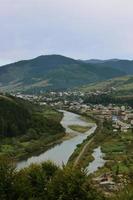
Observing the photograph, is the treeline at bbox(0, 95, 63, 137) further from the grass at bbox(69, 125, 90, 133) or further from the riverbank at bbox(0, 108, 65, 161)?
the grass at bbox(69, 125, 90, 133)

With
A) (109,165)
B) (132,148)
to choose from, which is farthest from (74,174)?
(132,148)

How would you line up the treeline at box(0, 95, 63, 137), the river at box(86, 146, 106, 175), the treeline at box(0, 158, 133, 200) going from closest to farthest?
the treeline at box(0, 158, 133, 200), the river at box(86, 146, 106, 175), the treeline at box(0, 95, 63, 137)

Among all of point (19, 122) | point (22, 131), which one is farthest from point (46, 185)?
point (19, 122)

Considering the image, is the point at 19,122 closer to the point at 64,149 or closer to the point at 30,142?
the point at 30,142

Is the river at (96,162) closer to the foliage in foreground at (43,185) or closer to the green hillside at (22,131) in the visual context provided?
the green hillside at (22,131)

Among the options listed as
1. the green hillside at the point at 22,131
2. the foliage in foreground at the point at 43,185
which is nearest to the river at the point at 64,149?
the green hillside at the point at 22,131

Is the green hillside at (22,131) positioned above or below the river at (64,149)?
above

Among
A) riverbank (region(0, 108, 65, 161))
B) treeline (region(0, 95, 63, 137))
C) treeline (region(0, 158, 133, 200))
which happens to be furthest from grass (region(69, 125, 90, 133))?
treeline (region(0, 158, 133, 200))

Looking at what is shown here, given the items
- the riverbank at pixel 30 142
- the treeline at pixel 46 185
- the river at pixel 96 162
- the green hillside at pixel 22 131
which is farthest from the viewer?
the green hillside at pixel 22 131

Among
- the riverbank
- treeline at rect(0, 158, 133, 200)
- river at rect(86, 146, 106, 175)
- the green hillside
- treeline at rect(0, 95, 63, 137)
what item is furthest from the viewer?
treeline at rect(0, 95, 63, 137)
